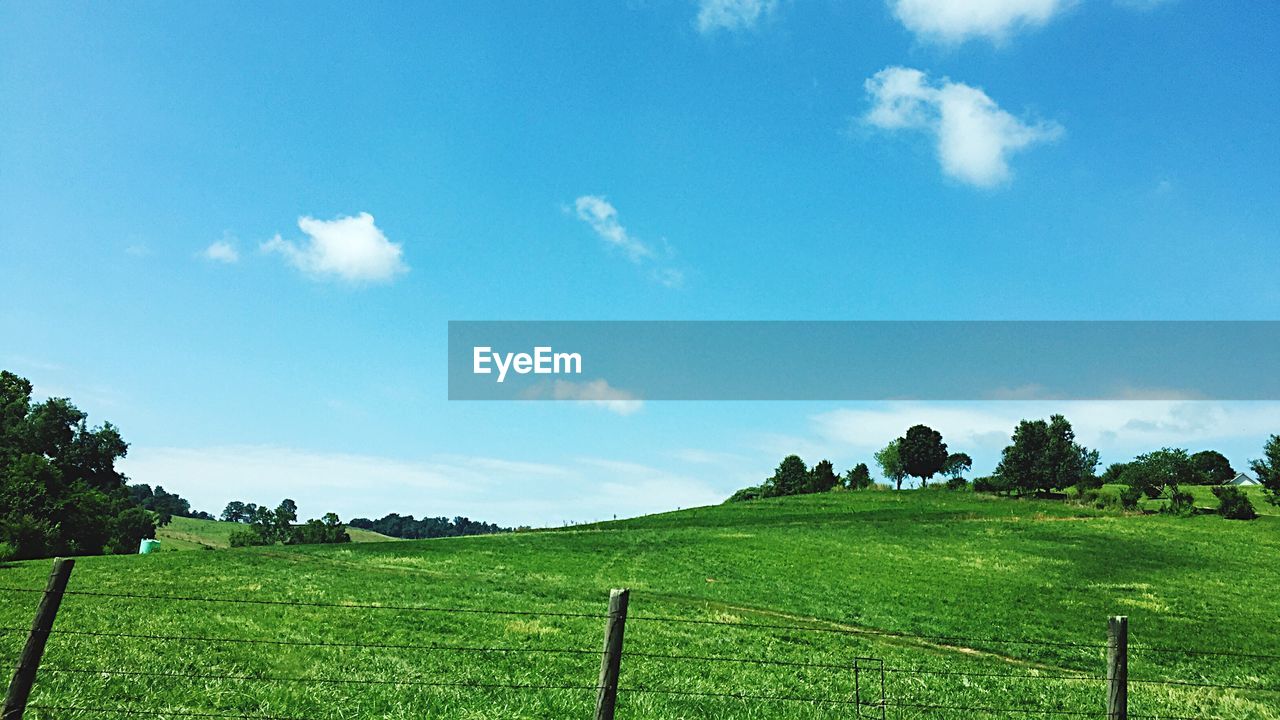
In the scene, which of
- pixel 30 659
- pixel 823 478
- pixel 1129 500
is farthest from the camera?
pixel 823 478

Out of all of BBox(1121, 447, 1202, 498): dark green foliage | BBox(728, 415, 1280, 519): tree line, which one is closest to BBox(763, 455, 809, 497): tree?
BBox(728, 415, 1280, 519): tree line

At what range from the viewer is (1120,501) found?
92.2 metres

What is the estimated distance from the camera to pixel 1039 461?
119250 millimetres

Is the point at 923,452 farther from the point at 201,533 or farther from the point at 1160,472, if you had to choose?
the point at 201,533

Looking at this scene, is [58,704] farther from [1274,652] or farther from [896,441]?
[896,441]

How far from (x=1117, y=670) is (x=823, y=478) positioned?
455ft

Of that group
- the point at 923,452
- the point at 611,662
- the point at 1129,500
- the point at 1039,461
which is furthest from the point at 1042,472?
the point at 611,662

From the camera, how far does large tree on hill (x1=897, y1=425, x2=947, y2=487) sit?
165 m

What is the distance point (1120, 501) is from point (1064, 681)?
3352 inches

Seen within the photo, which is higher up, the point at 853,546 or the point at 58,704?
the point at 853,546

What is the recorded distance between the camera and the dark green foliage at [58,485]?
227ft

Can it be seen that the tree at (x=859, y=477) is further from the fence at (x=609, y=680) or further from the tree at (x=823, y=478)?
the fence at (x=609, y=680)

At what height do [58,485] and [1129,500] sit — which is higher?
[1129,500]

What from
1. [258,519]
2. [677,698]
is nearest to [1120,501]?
[677,698]
